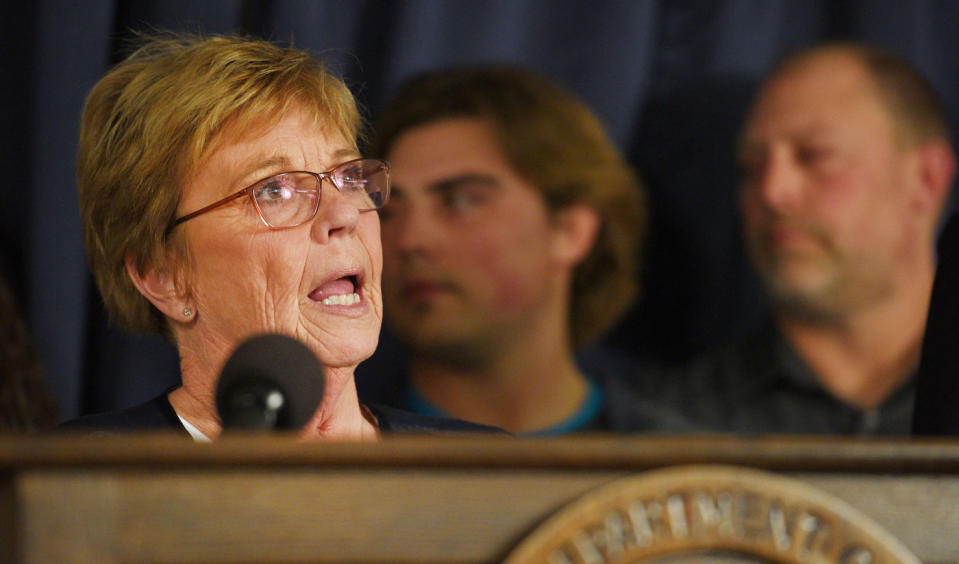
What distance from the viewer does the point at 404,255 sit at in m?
2.08

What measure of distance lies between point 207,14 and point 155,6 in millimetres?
85

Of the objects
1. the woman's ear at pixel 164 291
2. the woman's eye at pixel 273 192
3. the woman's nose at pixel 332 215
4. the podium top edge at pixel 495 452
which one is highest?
the woman's eye at pixel 273 192

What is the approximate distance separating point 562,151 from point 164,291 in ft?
3.75

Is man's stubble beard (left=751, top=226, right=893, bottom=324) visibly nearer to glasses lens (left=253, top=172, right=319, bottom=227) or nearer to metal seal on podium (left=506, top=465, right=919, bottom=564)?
glasses lens (left=253, top=172, right=319, bottom=227)

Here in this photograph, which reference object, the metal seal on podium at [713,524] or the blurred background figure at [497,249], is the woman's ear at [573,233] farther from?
the metal seal on podium at [713,524]

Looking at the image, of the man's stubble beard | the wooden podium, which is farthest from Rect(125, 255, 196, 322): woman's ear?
the man's stubble beard

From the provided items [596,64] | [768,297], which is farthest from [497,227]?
[768,297]

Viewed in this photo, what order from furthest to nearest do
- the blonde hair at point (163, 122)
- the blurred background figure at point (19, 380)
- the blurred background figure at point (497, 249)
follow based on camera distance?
the blurred background figure at point (497, 249) → the blurred background figure at point (19, 380) → the blonde hair at point (163, 122)

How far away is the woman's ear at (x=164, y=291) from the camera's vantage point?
116cm

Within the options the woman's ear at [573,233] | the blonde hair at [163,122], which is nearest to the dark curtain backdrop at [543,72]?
the woman's ear at [573,233]

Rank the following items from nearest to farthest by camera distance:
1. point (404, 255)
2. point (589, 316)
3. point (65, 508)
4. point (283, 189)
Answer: point (65, 508)
point (283, 189)
point (404, 255)
point (589, 316)

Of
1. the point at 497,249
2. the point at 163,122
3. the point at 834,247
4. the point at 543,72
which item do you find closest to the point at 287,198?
the point at 163,122

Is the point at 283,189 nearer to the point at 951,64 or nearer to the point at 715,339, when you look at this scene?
the point at 715,339

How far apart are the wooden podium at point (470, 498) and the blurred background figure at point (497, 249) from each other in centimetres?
139
